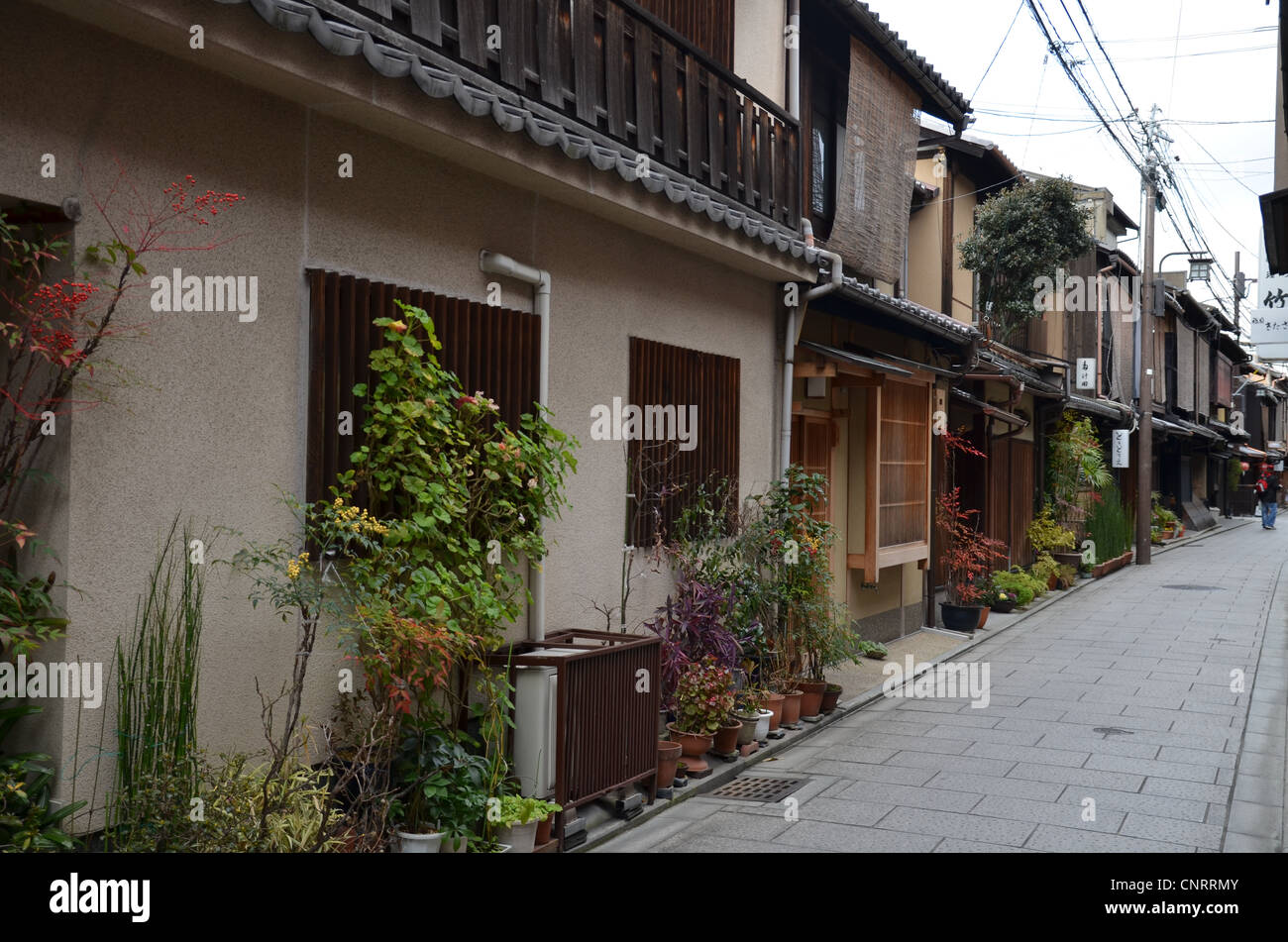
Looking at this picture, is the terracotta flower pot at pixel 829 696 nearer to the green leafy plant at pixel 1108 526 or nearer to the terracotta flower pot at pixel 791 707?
the terracotta flower pot at pixel 791 707

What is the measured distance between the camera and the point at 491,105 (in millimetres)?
5836

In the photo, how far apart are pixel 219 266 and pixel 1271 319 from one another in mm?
9931

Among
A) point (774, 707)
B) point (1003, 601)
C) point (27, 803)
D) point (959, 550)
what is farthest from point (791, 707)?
point (1003, 601)

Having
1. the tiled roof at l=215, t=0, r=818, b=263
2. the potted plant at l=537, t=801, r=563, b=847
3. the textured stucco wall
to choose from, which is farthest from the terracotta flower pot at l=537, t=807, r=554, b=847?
the tiled roof at l=215, t=0, r=818, b=263

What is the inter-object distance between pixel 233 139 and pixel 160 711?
2638 mm

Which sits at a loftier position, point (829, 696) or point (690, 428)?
point (690, 428)

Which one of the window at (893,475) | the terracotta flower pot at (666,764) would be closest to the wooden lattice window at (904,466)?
the window at (893,475)

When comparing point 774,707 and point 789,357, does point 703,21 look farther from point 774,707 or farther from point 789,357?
point 774,707

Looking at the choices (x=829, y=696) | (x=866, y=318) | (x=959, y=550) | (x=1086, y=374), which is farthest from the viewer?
(x=1086, y=374)

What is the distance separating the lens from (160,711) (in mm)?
4555

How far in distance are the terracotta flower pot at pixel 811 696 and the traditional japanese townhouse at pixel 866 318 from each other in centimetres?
300
